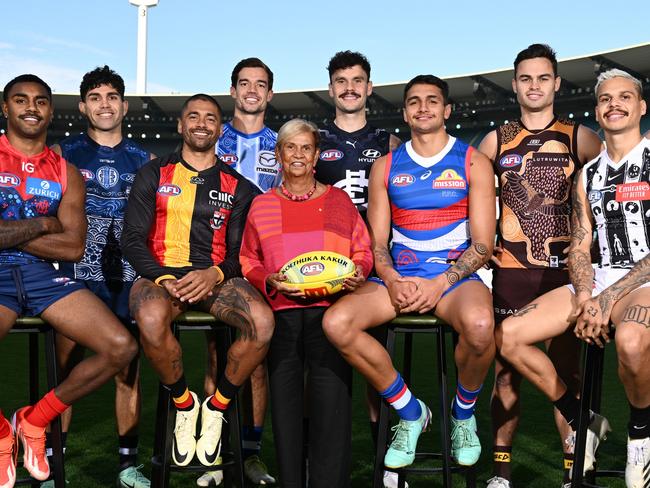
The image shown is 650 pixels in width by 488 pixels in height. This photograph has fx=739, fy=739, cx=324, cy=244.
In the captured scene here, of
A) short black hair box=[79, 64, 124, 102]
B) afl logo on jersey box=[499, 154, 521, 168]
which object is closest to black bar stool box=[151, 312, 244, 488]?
afl logo on jersey box=[499, 154, 521, 168]

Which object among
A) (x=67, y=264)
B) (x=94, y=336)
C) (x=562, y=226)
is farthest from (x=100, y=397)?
(x=562, y=226)

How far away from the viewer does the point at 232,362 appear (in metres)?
3.27

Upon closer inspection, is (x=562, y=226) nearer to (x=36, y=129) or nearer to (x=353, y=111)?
(x=353, y=111)

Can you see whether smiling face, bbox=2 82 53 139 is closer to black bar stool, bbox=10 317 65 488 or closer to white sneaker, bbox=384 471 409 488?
black bar stool, bbox=10 317 65 488

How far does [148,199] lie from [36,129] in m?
0.67

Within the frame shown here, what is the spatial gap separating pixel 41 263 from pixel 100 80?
1.48 m

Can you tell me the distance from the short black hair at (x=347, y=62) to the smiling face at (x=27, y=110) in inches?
68.6

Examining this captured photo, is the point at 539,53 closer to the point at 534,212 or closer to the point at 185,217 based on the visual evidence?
the point at 534,212

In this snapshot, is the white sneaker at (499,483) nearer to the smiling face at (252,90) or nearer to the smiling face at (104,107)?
the smiling face at (252,90)

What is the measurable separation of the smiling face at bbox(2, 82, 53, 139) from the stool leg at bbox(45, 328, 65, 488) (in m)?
1.03

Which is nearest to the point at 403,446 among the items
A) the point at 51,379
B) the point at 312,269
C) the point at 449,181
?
the point at 312,269

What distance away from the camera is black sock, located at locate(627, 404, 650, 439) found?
300 centimetres

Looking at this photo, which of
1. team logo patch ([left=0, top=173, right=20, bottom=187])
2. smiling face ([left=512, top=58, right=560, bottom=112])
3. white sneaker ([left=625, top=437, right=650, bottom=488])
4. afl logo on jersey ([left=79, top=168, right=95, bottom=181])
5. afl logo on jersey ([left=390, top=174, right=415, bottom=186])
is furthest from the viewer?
afl logo on jersey ([left=79, top=168, right=95, bottom=181])

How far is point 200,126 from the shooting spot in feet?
12.5
